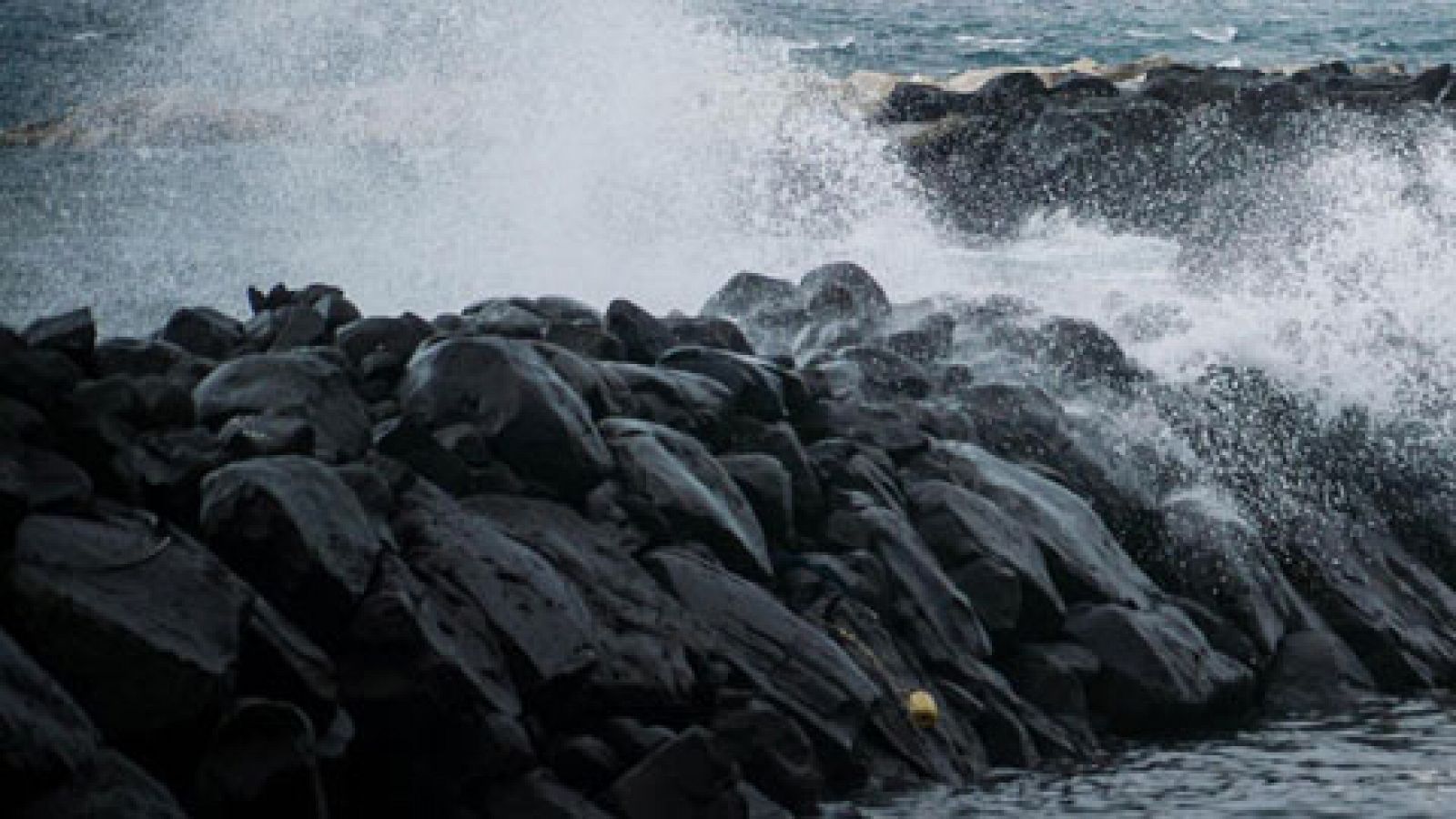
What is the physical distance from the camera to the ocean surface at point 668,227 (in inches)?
358

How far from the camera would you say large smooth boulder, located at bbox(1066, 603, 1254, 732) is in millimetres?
9211

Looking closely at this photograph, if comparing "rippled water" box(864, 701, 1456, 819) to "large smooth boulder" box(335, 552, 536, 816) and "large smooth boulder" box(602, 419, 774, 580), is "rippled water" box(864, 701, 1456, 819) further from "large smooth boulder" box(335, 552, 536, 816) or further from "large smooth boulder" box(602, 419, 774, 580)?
"large smooth boulder" box(335, 552, 536, 816)

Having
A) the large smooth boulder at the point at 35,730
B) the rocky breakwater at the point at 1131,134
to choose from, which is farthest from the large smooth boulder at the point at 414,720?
the rocky breakwater at the point at 1131,134

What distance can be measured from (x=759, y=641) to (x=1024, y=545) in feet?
7.16

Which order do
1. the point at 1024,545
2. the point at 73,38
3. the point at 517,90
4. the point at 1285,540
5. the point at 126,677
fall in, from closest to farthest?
the point at 126,677 → the point at 1024,545 → the point at 1285,540 → the point at 517,90 → the point at 73,38

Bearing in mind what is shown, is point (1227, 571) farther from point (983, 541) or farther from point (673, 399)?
point (673, 399)

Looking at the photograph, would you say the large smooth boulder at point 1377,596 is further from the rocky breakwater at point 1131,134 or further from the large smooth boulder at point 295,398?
the rocky breakwater at point 1131,134

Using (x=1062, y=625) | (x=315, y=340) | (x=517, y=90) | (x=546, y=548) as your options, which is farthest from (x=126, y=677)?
(x=517, y=90)

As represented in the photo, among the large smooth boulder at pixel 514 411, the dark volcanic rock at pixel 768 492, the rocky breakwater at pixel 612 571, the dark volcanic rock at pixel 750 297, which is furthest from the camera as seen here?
the dark volcanic rock at pixel 750 297

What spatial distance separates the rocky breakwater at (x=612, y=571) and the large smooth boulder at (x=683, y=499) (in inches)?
0.7

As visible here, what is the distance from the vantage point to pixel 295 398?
26.4 ft

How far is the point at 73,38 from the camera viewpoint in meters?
56.2

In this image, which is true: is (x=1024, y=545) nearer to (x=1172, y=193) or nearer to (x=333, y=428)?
(x=333, y=428)

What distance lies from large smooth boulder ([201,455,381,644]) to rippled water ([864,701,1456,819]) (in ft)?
6.81
